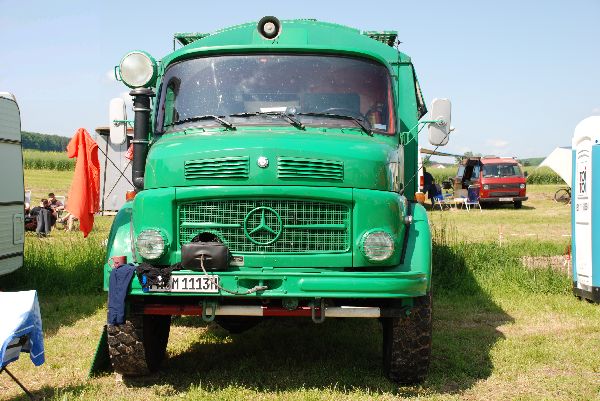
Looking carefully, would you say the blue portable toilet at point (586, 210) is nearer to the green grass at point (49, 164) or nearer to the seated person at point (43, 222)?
the seated person at point (43, 222)

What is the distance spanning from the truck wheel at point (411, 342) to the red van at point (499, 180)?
2756cm

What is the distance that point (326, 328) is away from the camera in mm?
7758

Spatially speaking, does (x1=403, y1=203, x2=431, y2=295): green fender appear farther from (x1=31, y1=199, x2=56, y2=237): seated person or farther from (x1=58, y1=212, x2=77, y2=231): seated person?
(x1=58, y1=212, x2=77, y2=231): seated person

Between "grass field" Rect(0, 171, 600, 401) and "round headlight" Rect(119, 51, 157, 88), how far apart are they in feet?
8.27

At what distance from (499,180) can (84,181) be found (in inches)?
952

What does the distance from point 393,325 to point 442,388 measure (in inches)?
27.1

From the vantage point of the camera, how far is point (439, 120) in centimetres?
656

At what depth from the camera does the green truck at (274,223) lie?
499 centimetres

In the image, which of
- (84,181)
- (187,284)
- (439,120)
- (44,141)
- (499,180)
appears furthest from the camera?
(44,141)

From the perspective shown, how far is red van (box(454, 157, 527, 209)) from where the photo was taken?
3198cm

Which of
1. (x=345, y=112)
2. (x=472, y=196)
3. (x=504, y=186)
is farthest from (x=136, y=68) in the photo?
(x=504, y=186)

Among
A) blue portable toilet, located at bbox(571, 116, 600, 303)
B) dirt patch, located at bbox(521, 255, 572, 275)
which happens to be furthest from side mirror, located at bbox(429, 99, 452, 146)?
dirt patch, located at bbox(521, 255, 572, 275)

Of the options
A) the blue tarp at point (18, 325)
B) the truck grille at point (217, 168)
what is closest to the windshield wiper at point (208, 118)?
the truck grille at point (217, 168)

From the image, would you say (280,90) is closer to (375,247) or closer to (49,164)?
(375,247)
